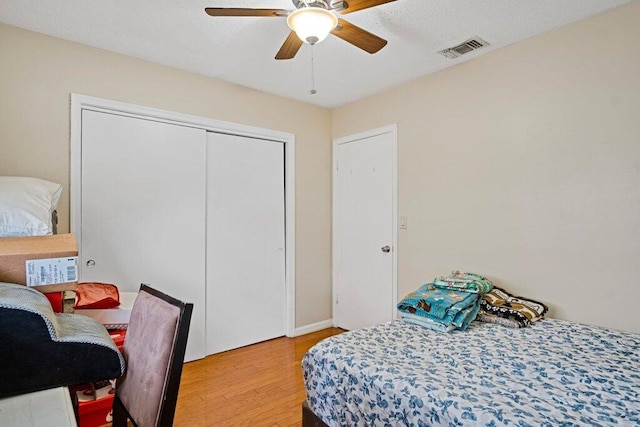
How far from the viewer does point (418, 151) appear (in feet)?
10.1

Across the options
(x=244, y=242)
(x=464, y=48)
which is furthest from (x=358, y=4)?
(x=244, y=242)

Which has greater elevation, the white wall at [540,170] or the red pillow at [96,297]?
the white wall at [540,170]

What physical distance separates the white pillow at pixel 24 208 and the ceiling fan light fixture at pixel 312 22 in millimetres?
1505

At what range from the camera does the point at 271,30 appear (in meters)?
2.24

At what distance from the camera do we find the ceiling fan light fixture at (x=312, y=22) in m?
1.58

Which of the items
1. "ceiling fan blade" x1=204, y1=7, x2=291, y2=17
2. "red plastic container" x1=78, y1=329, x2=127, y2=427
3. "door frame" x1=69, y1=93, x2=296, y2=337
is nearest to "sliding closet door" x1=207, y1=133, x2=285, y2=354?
"door frame" x1=69, y1=93, x2=296, y2=337

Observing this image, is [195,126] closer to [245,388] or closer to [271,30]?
[271,30]

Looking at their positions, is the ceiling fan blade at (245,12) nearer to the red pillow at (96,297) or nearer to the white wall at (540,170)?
the red pillow at (96,297)

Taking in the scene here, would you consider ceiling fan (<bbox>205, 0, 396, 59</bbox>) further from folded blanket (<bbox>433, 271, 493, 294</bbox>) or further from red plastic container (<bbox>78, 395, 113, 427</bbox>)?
red plastic container (<bbox>78, 395, 113, 427</bbox>)

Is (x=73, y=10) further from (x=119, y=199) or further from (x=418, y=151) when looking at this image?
(x=418, y=151)

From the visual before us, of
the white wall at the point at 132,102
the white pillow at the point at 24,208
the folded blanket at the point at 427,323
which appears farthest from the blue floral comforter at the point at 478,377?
the white wall at the point at 132,102

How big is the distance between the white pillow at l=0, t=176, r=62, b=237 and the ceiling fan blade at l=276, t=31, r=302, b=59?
1.50 m

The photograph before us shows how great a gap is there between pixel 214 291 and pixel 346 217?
1502 mm

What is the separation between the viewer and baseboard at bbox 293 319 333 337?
3592 millimetres
